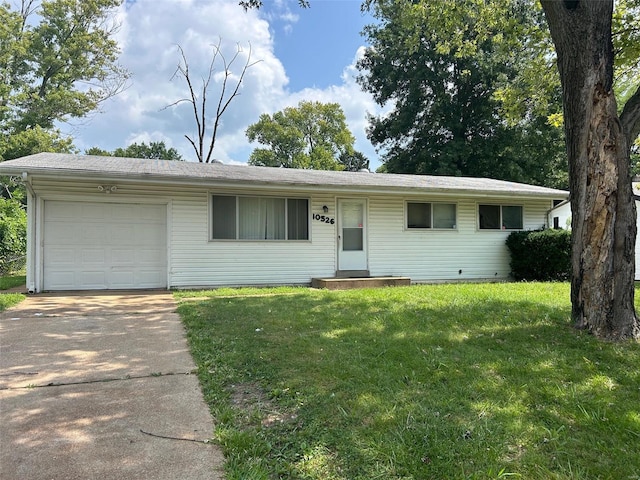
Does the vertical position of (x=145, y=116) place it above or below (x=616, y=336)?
above

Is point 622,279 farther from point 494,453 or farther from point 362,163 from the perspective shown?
point 362,163

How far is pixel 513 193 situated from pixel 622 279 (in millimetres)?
7295

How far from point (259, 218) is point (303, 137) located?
97.4 ft

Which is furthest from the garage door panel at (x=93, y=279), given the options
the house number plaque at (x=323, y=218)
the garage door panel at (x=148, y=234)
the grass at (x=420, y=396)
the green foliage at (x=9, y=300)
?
the house number plaque at (x=323, y=218)

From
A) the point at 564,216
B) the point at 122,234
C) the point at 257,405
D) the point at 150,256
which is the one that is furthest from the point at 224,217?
the point at 564,216

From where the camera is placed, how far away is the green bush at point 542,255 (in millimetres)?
10398

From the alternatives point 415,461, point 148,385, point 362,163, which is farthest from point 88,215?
Answer: point 362,163

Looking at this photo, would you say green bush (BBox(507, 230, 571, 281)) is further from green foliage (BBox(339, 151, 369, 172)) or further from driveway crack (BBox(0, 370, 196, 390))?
green foliage (BBox(339, 151, 369, 172))

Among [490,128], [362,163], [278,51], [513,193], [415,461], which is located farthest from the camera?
[362,163]

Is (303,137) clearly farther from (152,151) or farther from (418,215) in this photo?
(418,215)

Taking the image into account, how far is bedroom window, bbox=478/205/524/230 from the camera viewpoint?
1168 centimetres

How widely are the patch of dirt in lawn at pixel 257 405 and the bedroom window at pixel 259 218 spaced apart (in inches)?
265

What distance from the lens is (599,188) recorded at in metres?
4.30

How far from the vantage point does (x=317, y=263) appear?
10227 millimetres
